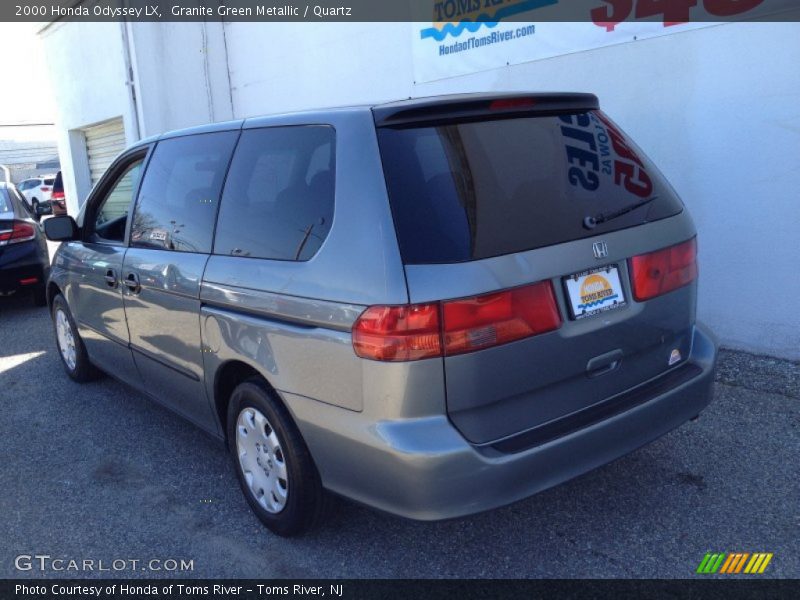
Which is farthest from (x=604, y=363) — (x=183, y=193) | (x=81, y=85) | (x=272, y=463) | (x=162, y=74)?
(x=81, y=85)

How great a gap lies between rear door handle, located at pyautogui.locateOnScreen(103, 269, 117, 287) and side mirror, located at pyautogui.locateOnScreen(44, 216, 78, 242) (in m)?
0.73

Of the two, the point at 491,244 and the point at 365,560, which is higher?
the point at 491,244

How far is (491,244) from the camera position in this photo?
2371mm

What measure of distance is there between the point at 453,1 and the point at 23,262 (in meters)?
5.34

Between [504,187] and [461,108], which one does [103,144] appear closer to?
[461,108]

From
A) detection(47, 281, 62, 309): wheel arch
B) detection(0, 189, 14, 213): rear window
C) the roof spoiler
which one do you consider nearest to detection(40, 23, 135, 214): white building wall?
detection(0, 189, 14, 213): rear window

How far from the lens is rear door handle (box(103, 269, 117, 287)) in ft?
13.3

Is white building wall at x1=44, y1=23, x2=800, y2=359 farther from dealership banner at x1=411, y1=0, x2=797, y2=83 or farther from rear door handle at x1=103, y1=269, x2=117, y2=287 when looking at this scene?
rear door handle at x1=103, y1=269, x2=117, y2=287

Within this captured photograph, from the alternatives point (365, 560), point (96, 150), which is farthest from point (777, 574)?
point (96, 150)

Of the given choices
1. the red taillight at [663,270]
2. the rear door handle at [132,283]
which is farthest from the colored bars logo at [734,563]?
the rear door handle at [132,283]

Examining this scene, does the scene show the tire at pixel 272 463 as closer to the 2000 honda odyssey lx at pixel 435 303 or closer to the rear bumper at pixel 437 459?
the 2000 honda odyssey lx at pixel 435 303

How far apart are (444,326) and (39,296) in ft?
24.2
